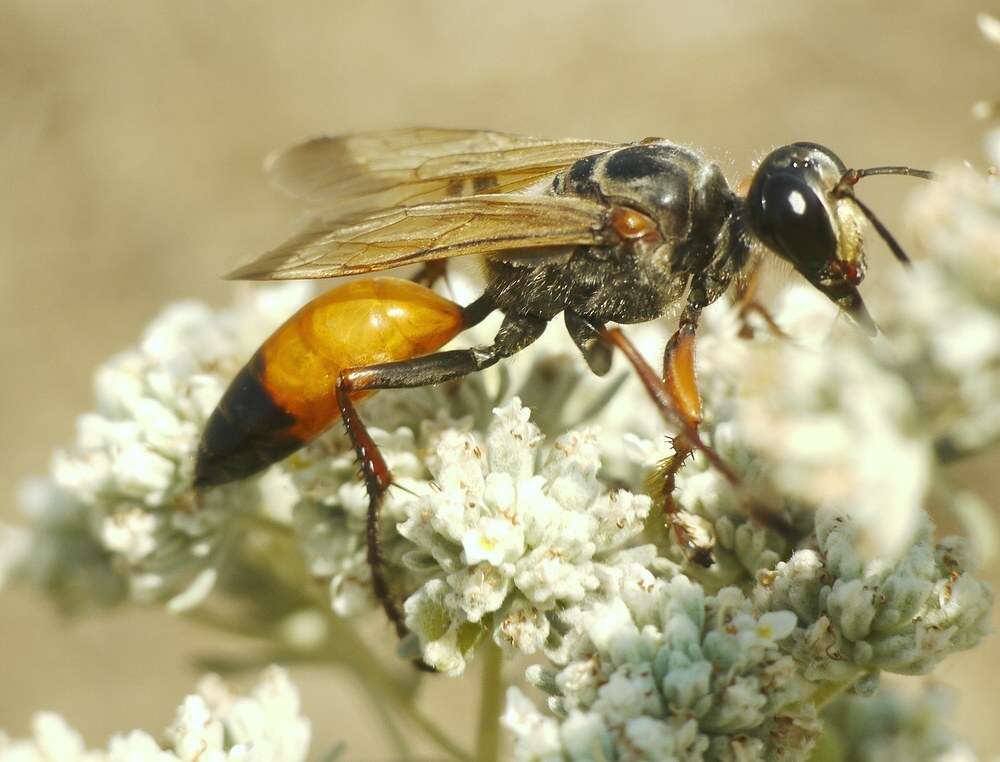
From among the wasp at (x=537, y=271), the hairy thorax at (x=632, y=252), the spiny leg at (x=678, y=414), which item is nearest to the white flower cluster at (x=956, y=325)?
the spiny leg at (x=678, y=414)

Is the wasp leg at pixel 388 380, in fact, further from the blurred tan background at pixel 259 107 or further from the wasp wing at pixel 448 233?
the blurred tan background at pixel 259 107

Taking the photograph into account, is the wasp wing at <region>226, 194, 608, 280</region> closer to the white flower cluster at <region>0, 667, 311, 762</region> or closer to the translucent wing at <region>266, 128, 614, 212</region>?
the translucent wing at <region>266, 128, 614, 212</region>

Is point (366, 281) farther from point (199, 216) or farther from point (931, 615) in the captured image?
point (199, 216)

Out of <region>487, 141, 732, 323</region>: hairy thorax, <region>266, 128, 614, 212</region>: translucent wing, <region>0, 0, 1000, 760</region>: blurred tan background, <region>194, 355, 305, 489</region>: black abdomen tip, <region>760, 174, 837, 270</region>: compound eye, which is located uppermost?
<region>0, 0, 1000, 760</region>: blurred tan background

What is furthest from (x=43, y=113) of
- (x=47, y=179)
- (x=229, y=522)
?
(x=229, y=522)

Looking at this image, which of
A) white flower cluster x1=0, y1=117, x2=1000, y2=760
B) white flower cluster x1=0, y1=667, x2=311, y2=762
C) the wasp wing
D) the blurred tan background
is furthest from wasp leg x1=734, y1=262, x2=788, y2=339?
the blurred tan background
